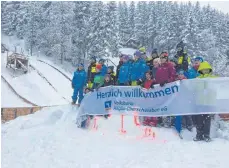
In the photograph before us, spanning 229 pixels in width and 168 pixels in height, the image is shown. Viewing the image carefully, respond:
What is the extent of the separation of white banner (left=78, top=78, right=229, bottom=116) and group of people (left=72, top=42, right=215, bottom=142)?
7.4 inches

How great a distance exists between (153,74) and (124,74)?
44.6 inches

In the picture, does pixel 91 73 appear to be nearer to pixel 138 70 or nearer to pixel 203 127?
pixel 138 70

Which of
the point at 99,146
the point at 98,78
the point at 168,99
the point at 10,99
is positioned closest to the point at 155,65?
the point at 168,99

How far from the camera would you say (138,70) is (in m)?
10.9

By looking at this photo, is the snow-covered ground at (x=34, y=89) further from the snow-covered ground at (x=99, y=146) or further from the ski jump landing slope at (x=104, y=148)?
the ski jump landing slope at (x=104, y=148)

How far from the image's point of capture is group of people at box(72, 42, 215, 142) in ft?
31.2

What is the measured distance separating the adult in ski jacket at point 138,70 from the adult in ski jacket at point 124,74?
195 millimetres

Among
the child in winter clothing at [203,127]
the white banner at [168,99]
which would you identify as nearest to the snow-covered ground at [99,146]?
the child in winter clothing at [203,127]

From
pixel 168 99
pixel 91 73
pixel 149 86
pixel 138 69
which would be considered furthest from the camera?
pixel 91 73

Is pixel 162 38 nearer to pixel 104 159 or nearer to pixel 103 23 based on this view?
pixel 103 23

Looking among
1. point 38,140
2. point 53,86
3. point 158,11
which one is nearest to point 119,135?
point 38,140

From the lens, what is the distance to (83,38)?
2680 inches

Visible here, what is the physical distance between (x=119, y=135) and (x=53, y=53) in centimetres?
6199

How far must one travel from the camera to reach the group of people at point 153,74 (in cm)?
951
